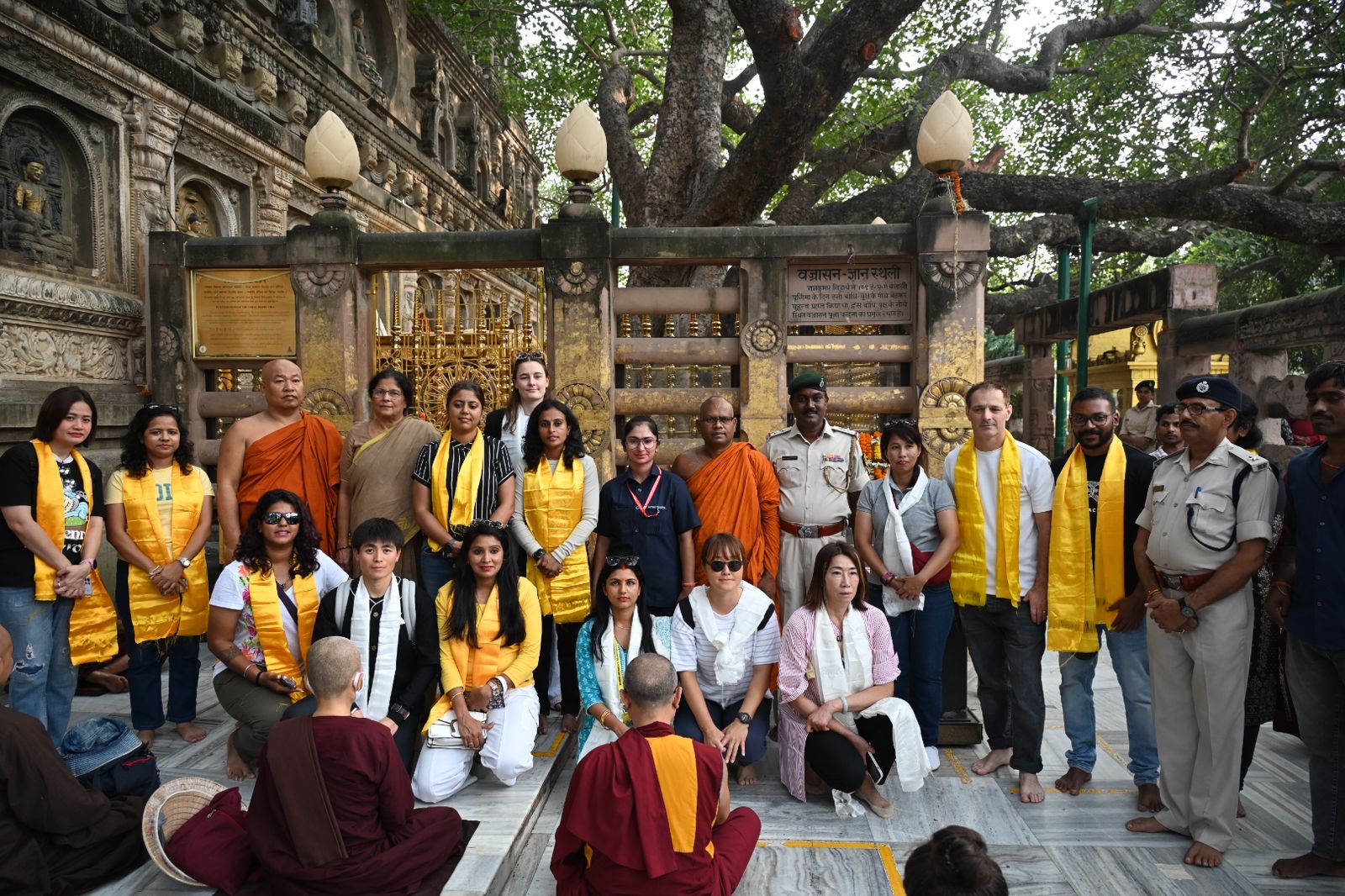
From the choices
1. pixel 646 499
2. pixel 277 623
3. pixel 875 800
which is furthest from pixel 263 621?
pixel 875 800

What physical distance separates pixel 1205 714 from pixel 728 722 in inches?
82.2

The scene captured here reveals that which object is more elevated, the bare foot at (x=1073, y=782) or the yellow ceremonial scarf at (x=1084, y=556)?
the yellow ceremonial scarf at (x=1084, y=556)

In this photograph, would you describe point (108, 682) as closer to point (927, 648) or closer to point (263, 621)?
point (263, 621)

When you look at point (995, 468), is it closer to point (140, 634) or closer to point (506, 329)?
point (506, 329)

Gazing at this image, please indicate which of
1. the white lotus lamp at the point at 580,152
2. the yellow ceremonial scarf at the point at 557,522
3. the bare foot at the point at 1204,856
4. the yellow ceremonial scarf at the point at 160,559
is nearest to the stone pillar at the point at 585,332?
the white lotus lamp at the point at 580,152

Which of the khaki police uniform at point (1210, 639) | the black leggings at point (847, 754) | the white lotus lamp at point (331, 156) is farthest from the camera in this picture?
the white lotus lamp at point (331, 156)

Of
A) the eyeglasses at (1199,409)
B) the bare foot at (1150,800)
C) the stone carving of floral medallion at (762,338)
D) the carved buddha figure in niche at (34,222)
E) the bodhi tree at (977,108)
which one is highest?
the bodhi tree at (977,108)

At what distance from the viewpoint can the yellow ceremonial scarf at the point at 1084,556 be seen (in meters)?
4.07

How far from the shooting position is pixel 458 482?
189 inches

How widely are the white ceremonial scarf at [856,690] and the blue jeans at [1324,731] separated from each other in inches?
59.1

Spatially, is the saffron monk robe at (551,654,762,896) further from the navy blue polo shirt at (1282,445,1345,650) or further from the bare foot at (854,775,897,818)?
the navy blue polo shirt at (1282,445,1345,650)

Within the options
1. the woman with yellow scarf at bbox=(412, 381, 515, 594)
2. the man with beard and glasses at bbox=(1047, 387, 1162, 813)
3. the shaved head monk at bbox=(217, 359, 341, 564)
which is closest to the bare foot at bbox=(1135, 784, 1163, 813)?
the man with beard and glasses at bbox=(1047, 387, 1162, 813)

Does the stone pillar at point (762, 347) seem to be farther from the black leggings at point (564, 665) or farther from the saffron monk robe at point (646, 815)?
the saffron monk robe at point (646, 815)

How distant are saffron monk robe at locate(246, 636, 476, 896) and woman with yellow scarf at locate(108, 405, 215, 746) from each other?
2041 millimetres
